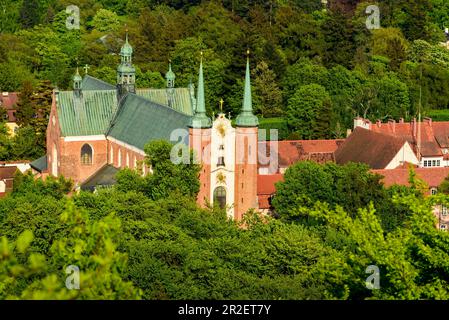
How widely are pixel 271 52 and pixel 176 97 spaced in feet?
69.4

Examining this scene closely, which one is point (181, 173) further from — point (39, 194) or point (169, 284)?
point (169, 284)

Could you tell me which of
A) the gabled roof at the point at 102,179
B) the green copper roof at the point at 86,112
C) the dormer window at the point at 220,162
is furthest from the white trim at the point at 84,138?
the dormer window at the point at 220,162

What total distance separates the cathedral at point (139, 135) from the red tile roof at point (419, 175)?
6.58 metres

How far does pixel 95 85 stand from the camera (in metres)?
66.1

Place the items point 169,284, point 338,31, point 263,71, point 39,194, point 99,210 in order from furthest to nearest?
point 338,31, point 263,71, point 39,194, point 99,210, point 169,284

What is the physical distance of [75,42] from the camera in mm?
97125

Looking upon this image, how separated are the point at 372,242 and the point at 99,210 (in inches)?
895

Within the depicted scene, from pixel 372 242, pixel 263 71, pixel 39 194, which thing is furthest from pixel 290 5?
pixel 372 242

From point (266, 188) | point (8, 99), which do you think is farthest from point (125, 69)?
point (8, 99)

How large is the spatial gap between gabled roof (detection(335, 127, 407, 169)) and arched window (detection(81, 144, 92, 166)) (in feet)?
37.4

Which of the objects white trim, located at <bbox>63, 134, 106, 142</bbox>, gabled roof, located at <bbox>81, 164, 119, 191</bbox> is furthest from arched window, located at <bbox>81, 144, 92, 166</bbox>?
gabled roof, located at <bbox>81, 164, 119, 191</bbox>

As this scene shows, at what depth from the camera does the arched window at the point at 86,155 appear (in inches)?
2499

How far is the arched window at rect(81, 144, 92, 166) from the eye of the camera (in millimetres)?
63469
